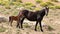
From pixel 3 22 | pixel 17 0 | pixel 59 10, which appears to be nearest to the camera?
pixel 3 22

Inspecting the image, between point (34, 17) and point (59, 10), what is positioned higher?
point (34, 17)

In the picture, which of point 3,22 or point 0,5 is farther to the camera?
point 0,5

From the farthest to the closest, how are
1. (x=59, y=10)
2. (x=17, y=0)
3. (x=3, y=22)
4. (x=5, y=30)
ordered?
(x=17, y=0) → (x=59, y=10) → (x=3, y=22) → (x=5, y=30)

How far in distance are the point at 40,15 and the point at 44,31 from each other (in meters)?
1.10

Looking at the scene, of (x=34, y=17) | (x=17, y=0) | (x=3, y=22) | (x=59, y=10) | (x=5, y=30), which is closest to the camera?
(x=5, y=30)

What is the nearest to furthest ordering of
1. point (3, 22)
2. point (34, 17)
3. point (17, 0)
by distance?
point (34, 17), point (3, 22), point (17, 0)

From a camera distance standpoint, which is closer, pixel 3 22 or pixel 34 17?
pixel 34 17

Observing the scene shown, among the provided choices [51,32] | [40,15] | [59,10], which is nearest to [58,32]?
[51,32]

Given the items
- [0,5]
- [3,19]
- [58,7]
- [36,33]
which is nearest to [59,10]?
[58,7]

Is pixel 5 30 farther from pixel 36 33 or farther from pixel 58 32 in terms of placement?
pixel 58 32

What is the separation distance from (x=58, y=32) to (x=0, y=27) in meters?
3.59

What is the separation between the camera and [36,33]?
1463cm

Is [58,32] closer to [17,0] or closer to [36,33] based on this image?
[36,33]

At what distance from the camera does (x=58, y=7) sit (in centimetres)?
2755
